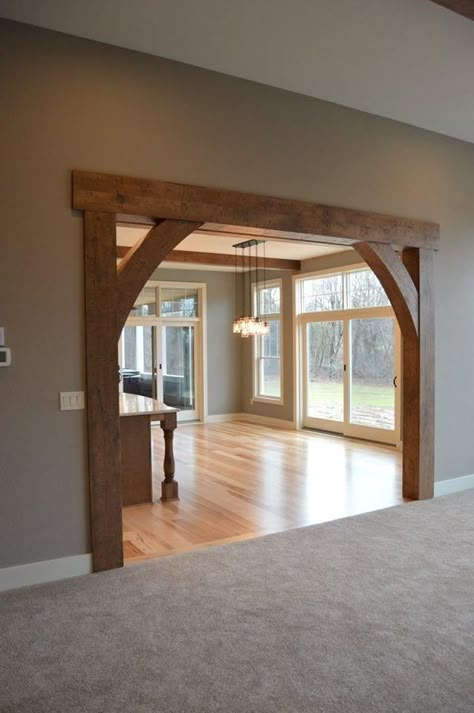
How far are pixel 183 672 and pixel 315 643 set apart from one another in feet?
2.03

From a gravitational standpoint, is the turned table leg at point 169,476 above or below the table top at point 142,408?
below

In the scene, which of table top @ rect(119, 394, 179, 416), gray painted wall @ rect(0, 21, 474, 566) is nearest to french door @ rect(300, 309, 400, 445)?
table top @ rect(119, 394, 179, 416)

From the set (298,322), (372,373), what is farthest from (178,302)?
(372,373)

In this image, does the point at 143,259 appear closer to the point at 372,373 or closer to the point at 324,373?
the point at 372,373

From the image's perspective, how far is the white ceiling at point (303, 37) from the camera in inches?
119

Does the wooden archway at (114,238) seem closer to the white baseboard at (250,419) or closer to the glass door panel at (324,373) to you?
the glass door panel at (324,373)

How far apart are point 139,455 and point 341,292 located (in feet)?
14.9

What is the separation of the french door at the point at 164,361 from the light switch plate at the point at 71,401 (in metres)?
6.10

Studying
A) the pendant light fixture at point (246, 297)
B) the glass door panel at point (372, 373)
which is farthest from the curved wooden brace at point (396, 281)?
the pendant light fixture at point (246, 297)

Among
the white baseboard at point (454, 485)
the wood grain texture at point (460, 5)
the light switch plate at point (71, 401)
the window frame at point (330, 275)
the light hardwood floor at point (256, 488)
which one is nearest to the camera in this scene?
the wood grain texture at point (460, 5)

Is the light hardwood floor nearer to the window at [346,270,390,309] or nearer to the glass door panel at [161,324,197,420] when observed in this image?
the glass door panel at [161,324,197,420]

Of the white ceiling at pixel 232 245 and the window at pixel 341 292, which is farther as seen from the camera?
the window at pixel 341 292

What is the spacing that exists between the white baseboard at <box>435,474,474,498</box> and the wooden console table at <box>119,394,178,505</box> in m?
2.40

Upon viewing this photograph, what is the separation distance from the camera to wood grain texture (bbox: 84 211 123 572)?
10.8ft
